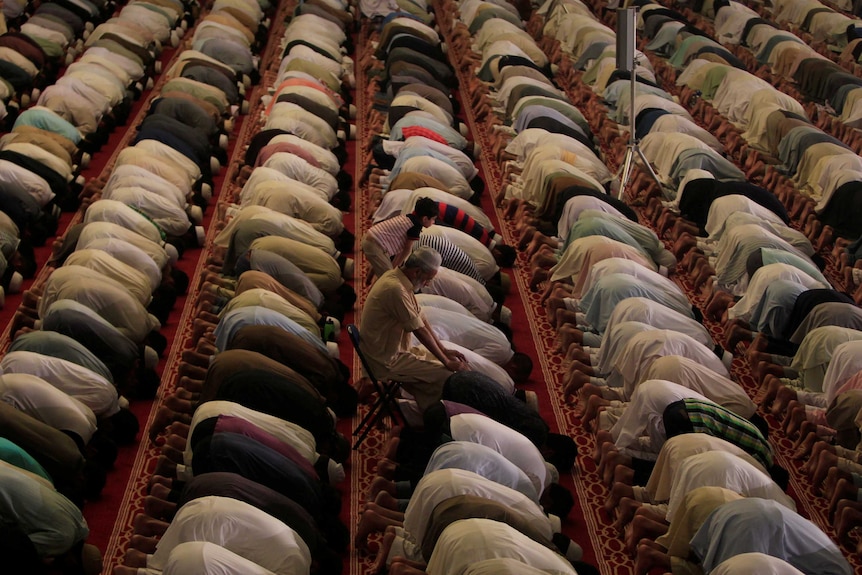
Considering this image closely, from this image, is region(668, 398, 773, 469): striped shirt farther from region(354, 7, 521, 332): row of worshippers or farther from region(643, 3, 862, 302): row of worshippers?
region(643, 3, 862, 302): row of worshippers

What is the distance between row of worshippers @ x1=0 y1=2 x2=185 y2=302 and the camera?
8.55m

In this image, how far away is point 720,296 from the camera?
25.5 feet

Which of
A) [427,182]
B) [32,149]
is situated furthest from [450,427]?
[32,149]

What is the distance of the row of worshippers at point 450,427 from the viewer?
488 centimetres

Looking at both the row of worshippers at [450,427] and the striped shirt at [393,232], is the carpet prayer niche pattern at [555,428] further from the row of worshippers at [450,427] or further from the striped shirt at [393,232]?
the striped shirt at [393,232]

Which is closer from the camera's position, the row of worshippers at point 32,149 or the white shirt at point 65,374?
the white shirt at point 65,374

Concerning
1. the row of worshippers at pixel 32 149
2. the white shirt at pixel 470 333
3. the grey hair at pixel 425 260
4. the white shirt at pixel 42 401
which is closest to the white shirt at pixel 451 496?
the grey hair at pixel 425 260

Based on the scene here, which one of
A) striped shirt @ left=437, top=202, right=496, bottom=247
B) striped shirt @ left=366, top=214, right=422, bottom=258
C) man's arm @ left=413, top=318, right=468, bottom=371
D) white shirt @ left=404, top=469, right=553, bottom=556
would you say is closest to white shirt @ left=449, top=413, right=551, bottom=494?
white shirt @ left=404, top=469, right=553, bottom=556

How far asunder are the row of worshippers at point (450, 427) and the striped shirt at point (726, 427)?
0.71 metres

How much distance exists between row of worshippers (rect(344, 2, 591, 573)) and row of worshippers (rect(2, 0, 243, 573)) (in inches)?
53.3

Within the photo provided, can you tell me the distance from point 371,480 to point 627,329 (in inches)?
65.6

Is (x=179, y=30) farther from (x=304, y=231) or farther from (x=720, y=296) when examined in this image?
(x=720, y=296)

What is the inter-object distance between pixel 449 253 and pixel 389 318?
145cm

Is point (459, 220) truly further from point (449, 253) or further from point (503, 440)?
point (503, 440)
